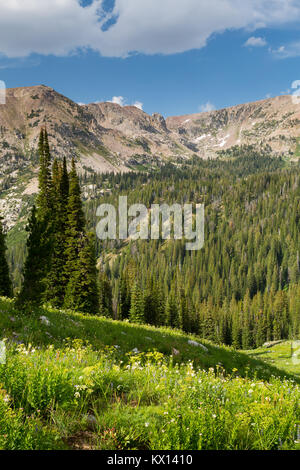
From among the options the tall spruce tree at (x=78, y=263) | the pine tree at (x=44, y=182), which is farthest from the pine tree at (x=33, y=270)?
the pine tree at (x=44, y=182)

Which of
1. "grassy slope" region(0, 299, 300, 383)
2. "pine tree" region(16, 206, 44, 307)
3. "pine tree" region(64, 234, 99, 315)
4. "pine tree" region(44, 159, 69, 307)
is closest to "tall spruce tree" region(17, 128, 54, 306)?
"pine tree" region(16, 206, 44, 307)

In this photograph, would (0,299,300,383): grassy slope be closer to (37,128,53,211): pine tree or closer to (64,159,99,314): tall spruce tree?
(64,159,99,314): tall spruce tree

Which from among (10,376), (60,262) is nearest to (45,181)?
(60,262)

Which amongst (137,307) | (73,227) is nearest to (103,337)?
(73,227)

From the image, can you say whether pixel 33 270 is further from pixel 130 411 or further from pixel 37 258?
pixel 130 411

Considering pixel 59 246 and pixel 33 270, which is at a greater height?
pixel 59 246

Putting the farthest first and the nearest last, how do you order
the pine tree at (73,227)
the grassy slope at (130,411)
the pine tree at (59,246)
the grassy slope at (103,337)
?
the pine tree at (73,227) → the pine tree at (59,246) → the grassy slope at (103,337) → the grassy slope at (130,411)

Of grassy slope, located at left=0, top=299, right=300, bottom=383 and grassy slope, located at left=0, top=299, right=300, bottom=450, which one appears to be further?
grassy slope, located at left=0, top=299, right=300, bottom=383

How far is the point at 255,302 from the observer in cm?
15675

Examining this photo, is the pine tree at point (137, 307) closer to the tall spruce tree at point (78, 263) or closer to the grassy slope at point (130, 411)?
the tall spruce tree at point (78, 263)

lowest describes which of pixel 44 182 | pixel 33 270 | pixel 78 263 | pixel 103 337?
pixel 103 337

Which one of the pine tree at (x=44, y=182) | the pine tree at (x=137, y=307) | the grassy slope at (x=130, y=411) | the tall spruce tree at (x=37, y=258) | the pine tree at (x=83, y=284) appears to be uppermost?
the pine tree at (x=44, y=182)

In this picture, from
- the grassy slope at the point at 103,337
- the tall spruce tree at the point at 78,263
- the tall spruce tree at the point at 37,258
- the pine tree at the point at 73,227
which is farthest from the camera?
the pine tree at the point at 73,227
